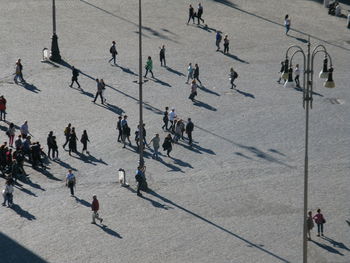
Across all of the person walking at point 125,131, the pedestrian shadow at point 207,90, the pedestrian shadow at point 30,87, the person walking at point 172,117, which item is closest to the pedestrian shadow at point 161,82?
the pedestrian shadow at point 207,90

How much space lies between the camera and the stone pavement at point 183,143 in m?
44.2

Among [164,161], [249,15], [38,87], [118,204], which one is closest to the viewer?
[118,204]

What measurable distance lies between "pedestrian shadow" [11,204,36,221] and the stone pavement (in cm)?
8

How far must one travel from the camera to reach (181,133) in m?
55.0

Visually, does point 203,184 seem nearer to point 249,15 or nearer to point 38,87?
point 38,87

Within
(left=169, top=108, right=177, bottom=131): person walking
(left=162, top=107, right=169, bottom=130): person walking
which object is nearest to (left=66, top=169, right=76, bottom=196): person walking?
(left=162, top=107, right=169, bottom=130): person walking

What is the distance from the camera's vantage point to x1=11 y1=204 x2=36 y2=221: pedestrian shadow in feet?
152

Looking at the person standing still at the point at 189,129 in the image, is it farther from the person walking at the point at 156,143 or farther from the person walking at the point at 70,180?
the person walking at the point at 70,180

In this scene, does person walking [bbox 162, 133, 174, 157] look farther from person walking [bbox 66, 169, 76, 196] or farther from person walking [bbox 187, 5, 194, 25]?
person walking [bbox 187, 5, 194, 25]

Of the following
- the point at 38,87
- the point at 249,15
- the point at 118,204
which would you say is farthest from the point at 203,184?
the point at 249,15

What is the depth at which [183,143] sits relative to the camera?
54.9 meters

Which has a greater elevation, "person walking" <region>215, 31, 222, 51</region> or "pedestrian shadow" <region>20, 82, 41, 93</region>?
"person walking" <region>215, 31, 222, 51</region>

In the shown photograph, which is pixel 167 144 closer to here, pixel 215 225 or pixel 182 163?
pixel 182 163

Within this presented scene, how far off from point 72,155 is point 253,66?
1684 centimetres
